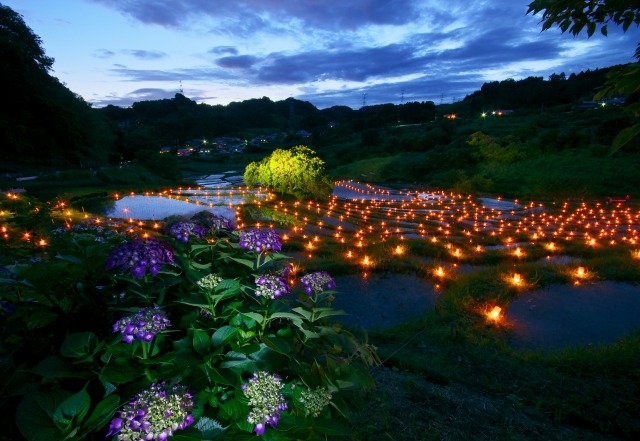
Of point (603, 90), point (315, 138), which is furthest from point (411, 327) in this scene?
point (315, 138)

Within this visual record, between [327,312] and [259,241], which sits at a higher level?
[259,241]

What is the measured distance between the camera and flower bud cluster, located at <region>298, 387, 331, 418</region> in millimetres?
1500

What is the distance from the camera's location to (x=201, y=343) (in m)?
1.53

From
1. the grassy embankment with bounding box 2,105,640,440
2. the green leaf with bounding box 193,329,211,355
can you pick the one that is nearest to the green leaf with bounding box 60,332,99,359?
the green leaf with bounding box 193,329,211,355

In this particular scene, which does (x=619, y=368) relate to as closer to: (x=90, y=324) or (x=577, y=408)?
(x=577, y=408)

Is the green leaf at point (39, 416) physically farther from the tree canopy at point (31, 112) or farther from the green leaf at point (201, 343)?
the tree canopy at point (31, 112)

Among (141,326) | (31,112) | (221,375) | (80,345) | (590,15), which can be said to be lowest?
(221,375)

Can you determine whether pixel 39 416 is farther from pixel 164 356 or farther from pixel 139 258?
pixel 139 258

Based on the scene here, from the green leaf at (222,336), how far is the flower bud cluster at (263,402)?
25 cm

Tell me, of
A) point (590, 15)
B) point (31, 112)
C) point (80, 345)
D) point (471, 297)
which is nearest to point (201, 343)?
point (80, 345)

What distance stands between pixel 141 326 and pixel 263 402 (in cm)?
57

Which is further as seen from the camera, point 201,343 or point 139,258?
point 139,258

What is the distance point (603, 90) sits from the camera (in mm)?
2643

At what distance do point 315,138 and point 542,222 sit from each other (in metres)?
59.8
